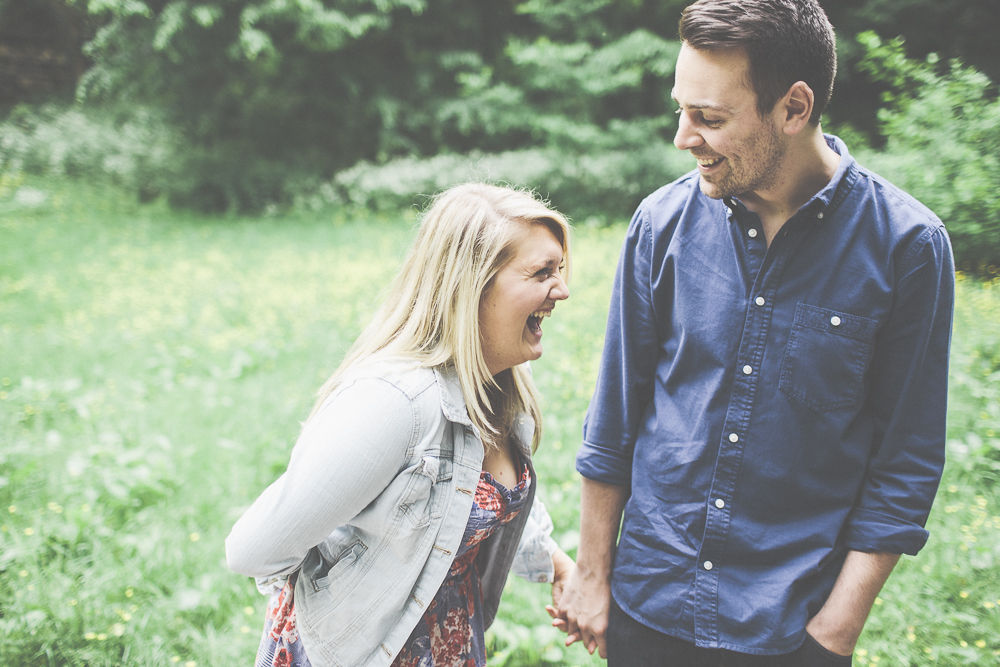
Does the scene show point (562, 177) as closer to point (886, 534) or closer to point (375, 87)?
point (375, 87)

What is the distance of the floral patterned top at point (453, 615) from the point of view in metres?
1.75

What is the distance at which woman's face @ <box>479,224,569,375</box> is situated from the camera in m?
1.75

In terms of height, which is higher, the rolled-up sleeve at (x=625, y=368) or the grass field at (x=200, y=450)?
the rolled-up sleeve at (x=625, y=368)

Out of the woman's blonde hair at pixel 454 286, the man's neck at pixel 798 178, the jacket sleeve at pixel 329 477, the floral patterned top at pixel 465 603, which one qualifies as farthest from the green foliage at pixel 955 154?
the jacket sleeve at pixel 329 477

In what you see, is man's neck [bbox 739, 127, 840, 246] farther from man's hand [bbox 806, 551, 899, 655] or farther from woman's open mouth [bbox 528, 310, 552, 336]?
man's hand [bbox 806, 551, 899, 655]

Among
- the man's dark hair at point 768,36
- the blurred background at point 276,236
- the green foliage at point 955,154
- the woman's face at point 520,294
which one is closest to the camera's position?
the man's dark hair at point 768,36

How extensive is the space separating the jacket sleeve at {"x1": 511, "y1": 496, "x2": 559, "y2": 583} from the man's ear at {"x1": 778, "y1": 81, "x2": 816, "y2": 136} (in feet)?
4.34

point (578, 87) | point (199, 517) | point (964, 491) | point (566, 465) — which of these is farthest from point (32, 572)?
point (578, 87)

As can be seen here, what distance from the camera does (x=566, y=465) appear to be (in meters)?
3.94

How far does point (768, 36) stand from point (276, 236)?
10682 millimetres

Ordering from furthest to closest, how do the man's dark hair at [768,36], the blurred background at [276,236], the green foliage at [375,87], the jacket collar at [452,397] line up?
the green foliage at [375,87]
the blurred background at [276,236]
the jacket collar at [452,397]
the man's dark hair at [768,36]

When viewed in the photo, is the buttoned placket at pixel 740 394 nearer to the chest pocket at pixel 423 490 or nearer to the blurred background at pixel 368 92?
the chest pocket at pixel 423 490

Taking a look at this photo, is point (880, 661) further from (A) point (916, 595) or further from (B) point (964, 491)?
(B) point (964, 491)

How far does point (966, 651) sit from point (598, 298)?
4.56 m
